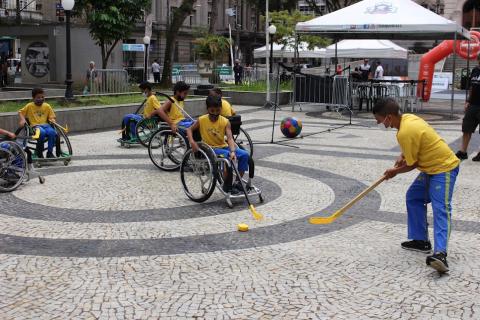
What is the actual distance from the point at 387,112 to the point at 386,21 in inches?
542

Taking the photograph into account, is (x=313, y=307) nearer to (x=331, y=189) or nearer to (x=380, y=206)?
(x=380, y=206)

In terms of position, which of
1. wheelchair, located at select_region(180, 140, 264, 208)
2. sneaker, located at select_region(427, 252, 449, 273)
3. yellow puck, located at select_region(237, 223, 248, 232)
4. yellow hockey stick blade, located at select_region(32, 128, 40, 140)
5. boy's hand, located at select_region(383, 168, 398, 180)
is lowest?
yellow puck, located at select_region(237, 223, 248, 232)

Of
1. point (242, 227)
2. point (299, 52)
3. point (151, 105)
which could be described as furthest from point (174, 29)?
point (242, 227)

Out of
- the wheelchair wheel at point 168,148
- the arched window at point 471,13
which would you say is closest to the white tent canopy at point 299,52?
the arched window at point 471,13

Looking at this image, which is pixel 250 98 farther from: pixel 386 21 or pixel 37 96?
pixel 37 96

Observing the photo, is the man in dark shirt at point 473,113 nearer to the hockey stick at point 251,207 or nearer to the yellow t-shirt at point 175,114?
the yellow t-shirt at point 175,114

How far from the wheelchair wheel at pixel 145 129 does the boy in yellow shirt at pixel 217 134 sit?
3.71 metres

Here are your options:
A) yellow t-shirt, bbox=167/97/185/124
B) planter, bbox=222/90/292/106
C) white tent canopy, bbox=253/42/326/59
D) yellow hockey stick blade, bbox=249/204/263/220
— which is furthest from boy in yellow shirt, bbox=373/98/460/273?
white tent canopy, bbox=253/42/326/59

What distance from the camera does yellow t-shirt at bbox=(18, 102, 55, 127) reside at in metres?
9.26

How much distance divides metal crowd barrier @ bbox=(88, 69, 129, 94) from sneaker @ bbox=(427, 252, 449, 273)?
1568 centimetres

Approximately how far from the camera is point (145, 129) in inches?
429

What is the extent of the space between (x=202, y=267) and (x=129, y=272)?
1.92 ft

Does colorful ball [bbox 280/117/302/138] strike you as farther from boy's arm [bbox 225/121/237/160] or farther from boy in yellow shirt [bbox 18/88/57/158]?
boy's arm [bbox 225/121/237/160]

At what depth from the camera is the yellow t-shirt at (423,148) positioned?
4645mm
